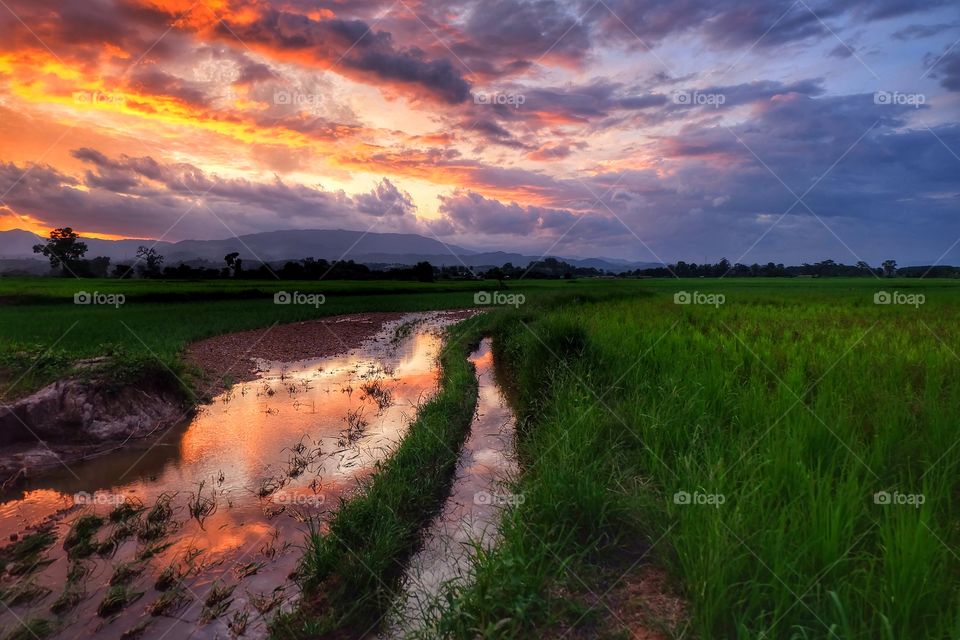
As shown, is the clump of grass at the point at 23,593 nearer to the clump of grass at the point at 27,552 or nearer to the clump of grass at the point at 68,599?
the clump of grass at the point at 68,599

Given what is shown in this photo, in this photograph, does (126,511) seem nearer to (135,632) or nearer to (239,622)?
(135,632)

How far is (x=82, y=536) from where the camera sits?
4438 millimetres

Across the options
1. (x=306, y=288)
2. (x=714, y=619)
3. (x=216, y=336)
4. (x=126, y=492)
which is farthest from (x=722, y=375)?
(x=306, y=288)

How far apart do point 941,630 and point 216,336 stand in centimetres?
1800

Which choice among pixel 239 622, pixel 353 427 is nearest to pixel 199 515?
pixel 239 622

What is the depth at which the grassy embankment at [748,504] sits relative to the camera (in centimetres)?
267

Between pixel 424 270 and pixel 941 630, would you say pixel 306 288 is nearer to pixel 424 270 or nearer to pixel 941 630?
pixel 424 270

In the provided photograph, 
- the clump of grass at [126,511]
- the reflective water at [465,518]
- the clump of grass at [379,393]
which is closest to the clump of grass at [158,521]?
the clump of grass at [126,511]

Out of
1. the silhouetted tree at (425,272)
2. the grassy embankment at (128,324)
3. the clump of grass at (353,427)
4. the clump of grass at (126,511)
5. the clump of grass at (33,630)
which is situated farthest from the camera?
the silhouetted tree at (425,272)

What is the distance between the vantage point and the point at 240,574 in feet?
12.8

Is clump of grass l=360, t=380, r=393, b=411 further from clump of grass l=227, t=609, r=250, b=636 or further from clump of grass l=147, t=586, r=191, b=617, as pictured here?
clump of grass l=227, t=609, r=250, b=636

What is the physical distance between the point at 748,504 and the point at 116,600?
4715mm

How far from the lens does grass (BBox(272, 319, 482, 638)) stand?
3.40 metres

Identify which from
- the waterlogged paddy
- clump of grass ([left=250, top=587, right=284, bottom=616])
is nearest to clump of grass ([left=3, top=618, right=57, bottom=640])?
the waterlogged paddy
